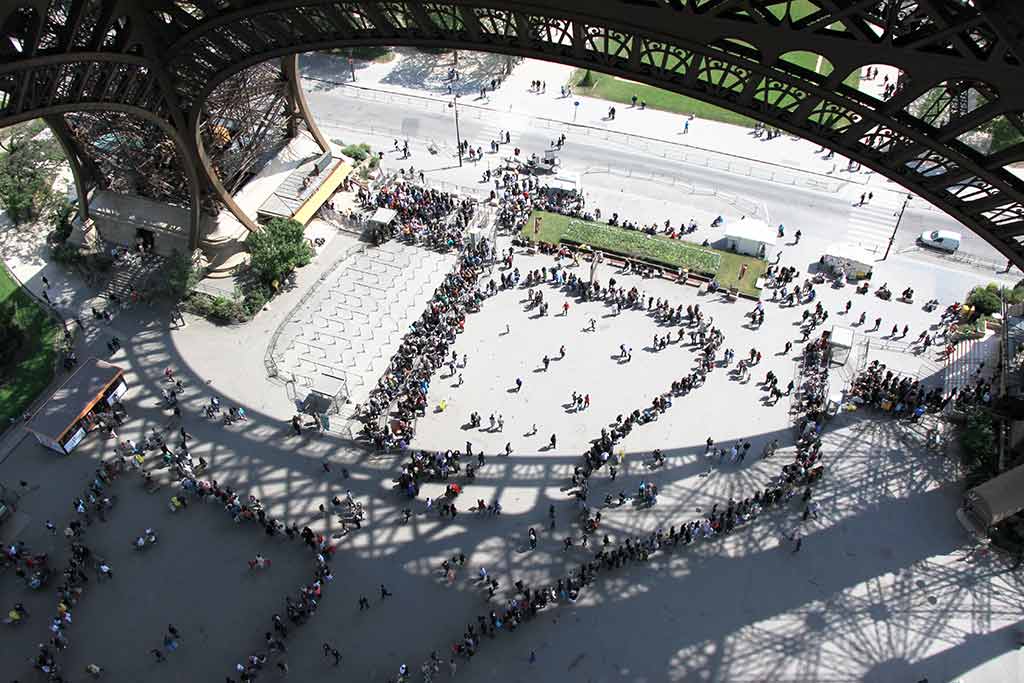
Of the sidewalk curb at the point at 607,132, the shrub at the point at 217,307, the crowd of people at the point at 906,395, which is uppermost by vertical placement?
the sidewalk curb at the point at 607,132

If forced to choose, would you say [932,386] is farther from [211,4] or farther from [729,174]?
[211,4]

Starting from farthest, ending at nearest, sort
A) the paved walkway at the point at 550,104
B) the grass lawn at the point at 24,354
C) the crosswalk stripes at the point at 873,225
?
the paved walkway at the point at 550,104, the crosswalk stripes at the point at 873,225, the grass lawn at the point at 24,354

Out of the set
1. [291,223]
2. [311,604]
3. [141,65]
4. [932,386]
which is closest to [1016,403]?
[932,386]

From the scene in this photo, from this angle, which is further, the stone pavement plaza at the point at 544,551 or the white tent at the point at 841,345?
the white tent at the point at 841,345

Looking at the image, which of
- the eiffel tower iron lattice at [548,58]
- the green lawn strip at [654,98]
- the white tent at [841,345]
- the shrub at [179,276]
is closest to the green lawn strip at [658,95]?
the green lawn strip at [654,98]

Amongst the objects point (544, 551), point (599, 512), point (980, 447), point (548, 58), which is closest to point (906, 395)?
point (980, 447)

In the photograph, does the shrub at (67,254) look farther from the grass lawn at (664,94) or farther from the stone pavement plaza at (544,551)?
the grass lawn at (664,94)

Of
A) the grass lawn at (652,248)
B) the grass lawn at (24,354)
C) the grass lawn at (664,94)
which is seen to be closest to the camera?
the grass lawn at (24,354)
